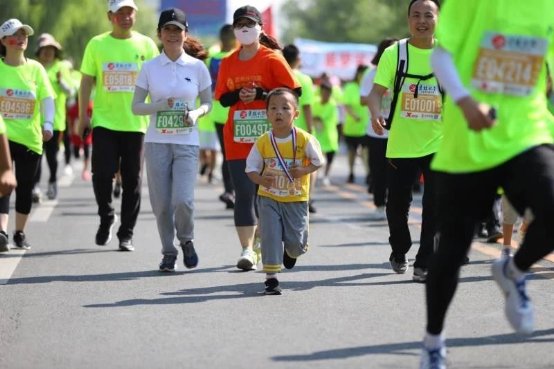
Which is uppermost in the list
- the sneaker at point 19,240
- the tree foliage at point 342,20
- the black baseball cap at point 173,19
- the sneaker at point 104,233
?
the black baseball cap at point 173,19

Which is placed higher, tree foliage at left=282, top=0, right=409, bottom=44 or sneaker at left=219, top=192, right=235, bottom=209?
sneaker at left=219, top=192, right=235, bottom=209

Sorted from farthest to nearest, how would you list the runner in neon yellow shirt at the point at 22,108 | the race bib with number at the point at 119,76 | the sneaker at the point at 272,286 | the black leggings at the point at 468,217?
the runner in neon yellow shirt at the point at 22,108, the race bib with number at the point at 119,76, the sneaker at the point at 272,286, the black leggings at the point at 468,217

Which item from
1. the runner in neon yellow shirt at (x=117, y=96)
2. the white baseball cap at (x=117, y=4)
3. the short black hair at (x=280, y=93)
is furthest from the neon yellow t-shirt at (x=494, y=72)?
the runner in neon yellow shirt at (x=117, y=96)

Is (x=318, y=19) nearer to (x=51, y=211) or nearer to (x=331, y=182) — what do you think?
(x=331, y=182)

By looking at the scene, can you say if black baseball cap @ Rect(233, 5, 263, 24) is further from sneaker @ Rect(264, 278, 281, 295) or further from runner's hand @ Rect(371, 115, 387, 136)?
sneaker @ Rect(264, 278, 281, 295)

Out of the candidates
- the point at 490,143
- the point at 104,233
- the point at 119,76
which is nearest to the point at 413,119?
the point at 119,76

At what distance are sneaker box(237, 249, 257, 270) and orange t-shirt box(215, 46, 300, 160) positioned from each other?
0.69 meters

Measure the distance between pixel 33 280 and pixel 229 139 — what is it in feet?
5.59

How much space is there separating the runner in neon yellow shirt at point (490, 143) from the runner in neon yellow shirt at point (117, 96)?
5.76 m

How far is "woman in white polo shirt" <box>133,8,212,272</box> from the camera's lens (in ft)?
34.2

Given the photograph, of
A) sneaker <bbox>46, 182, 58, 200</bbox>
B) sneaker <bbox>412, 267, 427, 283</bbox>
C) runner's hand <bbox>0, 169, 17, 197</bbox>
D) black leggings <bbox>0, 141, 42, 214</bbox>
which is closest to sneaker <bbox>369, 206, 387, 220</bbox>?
sneaker <bbox>46, 182, 58, 200</bbox>

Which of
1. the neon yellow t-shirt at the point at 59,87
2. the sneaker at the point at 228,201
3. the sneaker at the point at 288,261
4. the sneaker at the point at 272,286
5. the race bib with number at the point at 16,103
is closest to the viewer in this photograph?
the sneaker at the point at 272,286

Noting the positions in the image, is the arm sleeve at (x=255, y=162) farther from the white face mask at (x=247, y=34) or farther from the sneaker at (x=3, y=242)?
the sneaker at (x=3, y=242)

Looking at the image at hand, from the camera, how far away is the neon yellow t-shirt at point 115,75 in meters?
11.7
